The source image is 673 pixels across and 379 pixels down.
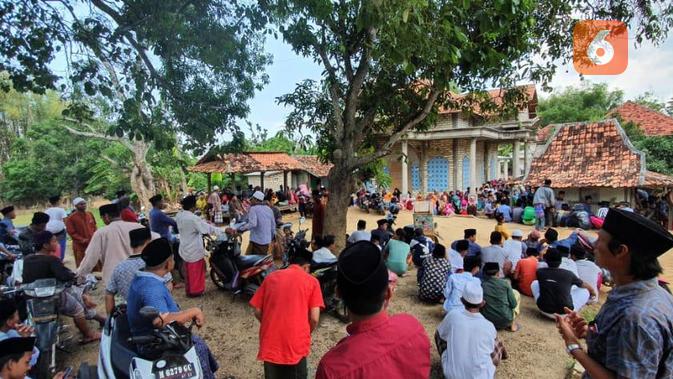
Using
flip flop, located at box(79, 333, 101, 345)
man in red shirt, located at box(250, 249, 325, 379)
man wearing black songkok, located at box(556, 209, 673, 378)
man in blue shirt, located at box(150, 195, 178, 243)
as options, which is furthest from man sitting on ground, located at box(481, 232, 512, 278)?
flip flop, located at box(79, 333, 101, 345)

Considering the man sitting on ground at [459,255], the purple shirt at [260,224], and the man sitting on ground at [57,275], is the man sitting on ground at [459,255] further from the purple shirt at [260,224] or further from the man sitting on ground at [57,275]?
the man sitting on ground at [57,275]

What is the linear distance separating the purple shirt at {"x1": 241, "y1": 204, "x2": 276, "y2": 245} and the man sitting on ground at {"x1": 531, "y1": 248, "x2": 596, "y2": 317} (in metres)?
4.42

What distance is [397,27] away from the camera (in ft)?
13.9

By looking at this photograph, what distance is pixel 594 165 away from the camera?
562 inches

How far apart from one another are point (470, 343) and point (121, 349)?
2.86 m

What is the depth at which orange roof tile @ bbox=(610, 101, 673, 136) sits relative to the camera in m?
23.0

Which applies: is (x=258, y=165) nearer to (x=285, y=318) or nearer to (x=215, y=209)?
(x=215, y=209)

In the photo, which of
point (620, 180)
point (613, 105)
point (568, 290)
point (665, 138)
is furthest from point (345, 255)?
point (613, 105)

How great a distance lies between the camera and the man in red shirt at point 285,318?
3072 mm

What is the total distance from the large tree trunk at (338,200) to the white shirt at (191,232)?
225cm

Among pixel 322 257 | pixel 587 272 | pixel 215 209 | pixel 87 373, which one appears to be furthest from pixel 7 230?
pixel 587 272

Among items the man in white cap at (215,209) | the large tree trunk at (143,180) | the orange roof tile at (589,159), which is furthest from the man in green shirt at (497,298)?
the large tree trunk at (143,180)

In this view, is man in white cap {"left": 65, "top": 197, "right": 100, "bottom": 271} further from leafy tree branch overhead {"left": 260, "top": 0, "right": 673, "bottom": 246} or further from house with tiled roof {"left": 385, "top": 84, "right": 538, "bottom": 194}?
house with tiled roof {"left": 385, "top": 84, "right": 538, "bottom": 194}

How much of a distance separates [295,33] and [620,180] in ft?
40.8
